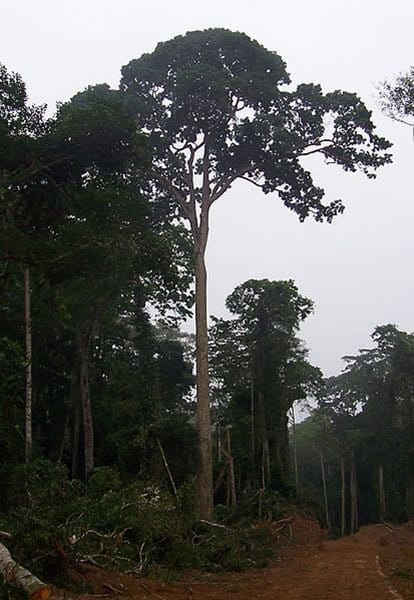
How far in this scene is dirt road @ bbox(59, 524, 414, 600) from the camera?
9406mm

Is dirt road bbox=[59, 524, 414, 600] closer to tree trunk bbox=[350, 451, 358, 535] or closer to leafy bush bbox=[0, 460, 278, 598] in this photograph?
leafy bush bbox=[0, 460, 278, 598]

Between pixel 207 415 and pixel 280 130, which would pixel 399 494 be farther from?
pixel 280 130

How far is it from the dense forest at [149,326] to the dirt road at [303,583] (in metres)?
0.72

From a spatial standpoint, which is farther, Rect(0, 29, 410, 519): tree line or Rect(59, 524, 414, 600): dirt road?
Rect(0, 29, 410, 519): tree line

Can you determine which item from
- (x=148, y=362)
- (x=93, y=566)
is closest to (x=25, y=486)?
(x=93, y=566)

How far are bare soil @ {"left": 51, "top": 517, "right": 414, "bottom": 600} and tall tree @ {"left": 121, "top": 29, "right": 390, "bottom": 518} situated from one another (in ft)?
15.1

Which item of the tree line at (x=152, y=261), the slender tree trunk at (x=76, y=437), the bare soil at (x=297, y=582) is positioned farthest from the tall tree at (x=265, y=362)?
the bare soil at (x=297, y=582)

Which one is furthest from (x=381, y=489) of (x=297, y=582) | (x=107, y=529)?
(x=107, y=529)

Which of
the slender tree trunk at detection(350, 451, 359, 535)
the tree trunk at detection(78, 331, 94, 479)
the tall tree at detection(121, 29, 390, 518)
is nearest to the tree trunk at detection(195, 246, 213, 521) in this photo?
the tall tree at detection(121, 29, 390, 518)

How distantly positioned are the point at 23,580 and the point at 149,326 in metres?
19.7

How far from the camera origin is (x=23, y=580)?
6.87 metres

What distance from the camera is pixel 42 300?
21.4m

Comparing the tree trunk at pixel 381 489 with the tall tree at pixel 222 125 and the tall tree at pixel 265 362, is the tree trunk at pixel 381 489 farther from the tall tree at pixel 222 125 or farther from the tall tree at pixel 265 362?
the tall tree at pixel 222 125

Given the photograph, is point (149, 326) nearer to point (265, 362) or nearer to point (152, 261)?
point (265, 362)
